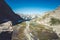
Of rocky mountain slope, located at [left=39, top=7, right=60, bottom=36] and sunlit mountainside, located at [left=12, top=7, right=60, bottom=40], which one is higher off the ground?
rocky mountain slope, located at [left=39, top=7, right=60, bottom=36]

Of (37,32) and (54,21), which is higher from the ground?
(54,21)

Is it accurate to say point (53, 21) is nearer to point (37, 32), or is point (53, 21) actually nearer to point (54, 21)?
point (54, 21)

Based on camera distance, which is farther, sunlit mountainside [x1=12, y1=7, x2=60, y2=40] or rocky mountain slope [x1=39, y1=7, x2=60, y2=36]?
rocky mountain slope [x1=39, y1=7, x2=60, y2=36]

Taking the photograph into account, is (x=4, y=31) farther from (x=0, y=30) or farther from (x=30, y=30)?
(x=30, y=30)

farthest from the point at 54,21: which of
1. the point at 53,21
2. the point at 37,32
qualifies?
the point at 37,32

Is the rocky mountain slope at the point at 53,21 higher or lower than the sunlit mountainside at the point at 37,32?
higher

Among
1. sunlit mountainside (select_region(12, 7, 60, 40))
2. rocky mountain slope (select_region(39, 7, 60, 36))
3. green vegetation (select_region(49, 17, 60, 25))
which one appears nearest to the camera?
sunlit mountainside (select_region(12, 7, 60, 40))

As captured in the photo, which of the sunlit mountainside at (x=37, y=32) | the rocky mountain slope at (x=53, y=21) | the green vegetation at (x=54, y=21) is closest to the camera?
the sunlit mountainside at (x=37, y=32)

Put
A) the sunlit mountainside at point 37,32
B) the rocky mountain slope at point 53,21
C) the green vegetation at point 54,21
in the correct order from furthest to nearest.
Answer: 1. the green vegetation at point 54,21
2. the rocky mountain slope at point 53,21
3. the sunlit mountainside at point 37,32

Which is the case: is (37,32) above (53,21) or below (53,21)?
below

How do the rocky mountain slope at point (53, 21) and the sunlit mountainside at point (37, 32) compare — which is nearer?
the sunlit mountainside at point (37, 32)

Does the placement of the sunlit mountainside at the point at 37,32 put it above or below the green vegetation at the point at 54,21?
below

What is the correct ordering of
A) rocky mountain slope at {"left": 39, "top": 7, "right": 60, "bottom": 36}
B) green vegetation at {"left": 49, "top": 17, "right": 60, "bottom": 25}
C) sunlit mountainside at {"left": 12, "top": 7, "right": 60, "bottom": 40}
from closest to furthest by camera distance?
sunlit mountainside at {"left": 12, "top": 7, "right": 60, "bottom": 40}, rocky mountain slope at {"left": 39, "top": 7, "right": 60, "bottom": 36}, green vegetation at {"left": 49, "top": 17, "right": 60, "bottom": 25}

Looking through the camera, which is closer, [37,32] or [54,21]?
[37,32]
